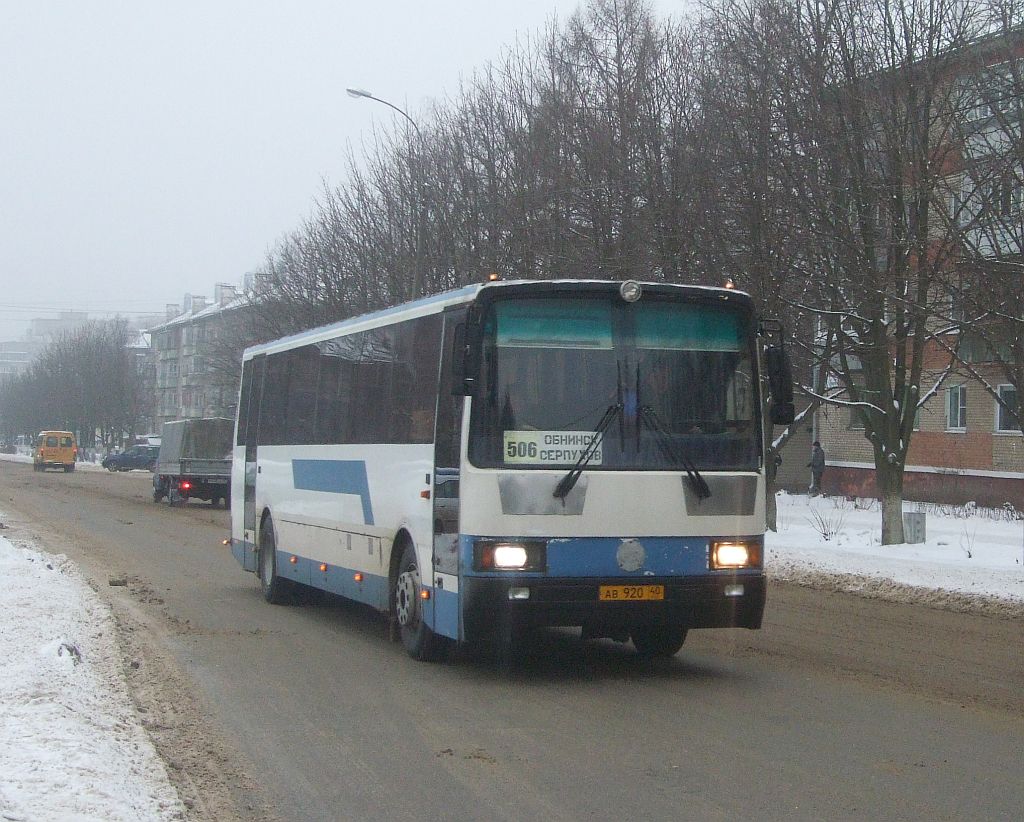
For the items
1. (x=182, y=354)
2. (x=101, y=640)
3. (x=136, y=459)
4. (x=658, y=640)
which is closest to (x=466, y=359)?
(x=658, y=640)

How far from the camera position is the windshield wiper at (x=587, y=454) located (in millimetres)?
9453

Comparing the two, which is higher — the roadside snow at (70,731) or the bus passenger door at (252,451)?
the bus passenger door at (252,451)

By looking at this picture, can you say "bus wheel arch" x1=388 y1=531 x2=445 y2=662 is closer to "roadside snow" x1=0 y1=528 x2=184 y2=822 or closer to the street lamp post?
"roadside snow" x1=0 y1=528 x2=184 y2=822

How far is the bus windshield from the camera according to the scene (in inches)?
376

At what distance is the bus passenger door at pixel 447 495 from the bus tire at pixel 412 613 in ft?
1.39

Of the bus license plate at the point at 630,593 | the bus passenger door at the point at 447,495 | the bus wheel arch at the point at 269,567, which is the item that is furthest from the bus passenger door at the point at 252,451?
the bus license plate at the point at 630,593

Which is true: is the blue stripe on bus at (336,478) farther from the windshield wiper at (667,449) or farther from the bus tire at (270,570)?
the windshield wiper at (667,449)

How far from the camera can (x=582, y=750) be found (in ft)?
24.4

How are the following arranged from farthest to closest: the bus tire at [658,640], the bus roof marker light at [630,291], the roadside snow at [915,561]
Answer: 1. the roadside snow at [915,561]
2. the bus tire at [658,640]
3. the bus roof marker light at [630,291]

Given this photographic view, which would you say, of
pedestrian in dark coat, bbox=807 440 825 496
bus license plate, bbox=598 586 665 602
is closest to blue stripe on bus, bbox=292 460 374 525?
bus license plate, bbox=598 586 665 602

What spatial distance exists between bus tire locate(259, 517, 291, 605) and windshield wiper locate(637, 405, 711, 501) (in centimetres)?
642

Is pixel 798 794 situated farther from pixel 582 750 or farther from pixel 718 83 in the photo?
pixel 718 83

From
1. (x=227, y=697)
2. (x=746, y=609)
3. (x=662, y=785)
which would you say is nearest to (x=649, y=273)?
(x=746, y=609)

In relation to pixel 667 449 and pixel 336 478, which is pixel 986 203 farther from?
pixel 336 478
